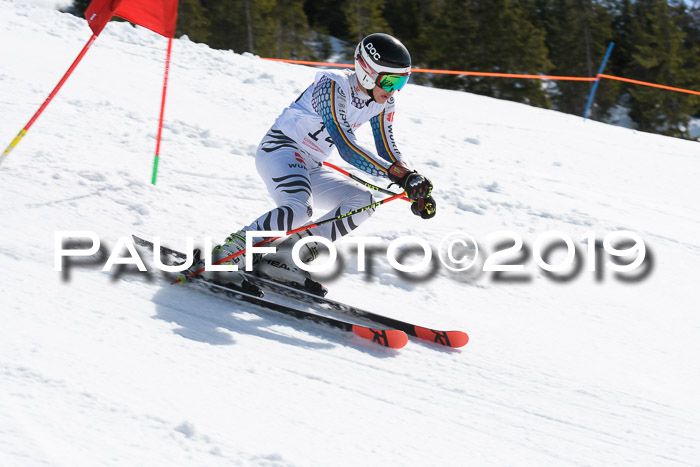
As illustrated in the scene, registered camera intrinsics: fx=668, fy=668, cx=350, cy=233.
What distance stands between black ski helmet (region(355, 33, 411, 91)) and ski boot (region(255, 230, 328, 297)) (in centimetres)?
102

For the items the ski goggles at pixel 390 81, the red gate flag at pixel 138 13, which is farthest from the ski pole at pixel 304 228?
the red gate flag at pixel 138 13

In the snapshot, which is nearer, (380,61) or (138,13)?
(380,61)

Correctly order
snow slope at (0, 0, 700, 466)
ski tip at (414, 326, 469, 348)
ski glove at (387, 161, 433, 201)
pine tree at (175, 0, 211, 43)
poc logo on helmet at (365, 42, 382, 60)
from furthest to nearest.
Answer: pine tree at (175, 0, 211, 43), ski tip at (414, 326, 469, 348), poc logo on helmet at (365, 42, 382, 60), ski glove at (387, 161, 433, 201), snow slope at (0, 0, 700, 466)

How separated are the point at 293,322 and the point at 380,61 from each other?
1.55m

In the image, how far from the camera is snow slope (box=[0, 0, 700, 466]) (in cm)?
261

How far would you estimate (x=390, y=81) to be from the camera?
384 centimetres

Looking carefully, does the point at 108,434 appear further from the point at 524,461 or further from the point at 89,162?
the point at 89,162

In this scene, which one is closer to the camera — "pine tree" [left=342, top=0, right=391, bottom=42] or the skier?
the skier

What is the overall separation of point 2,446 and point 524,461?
80.2 inches

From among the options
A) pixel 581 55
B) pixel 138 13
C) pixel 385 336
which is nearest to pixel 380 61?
pixel 385 336

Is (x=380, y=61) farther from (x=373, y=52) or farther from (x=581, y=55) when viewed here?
(x=581, y=55)

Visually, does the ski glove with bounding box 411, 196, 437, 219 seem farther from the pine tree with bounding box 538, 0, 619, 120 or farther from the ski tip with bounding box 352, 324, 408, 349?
the pine tree with bounding box 538, 0, 619, 120

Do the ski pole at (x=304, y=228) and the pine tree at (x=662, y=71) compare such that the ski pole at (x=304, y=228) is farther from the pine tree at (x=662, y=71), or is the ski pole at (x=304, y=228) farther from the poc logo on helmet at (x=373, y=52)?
the pine tree at (x=662, y=71)
